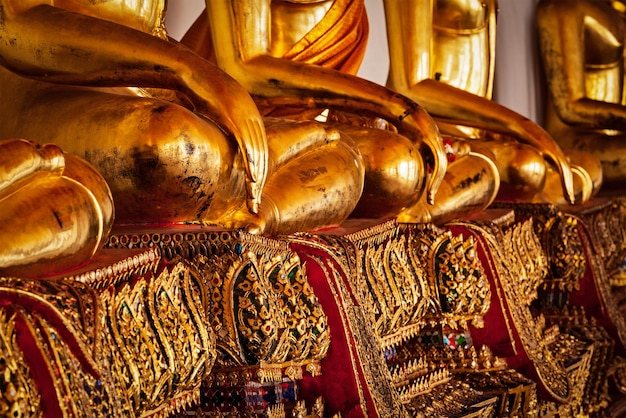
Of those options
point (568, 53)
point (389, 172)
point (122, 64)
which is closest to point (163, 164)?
point (122, 64)

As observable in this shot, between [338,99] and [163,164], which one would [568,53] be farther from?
[163,164]

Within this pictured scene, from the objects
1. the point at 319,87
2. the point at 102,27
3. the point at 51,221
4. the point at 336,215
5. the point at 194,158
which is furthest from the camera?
the point at 319,87

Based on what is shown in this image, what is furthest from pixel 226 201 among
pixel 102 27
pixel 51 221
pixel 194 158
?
pixel 51 221

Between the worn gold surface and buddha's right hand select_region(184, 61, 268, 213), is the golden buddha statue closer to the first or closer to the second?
the worn gold surface

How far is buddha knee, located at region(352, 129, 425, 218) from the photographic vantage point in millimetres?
2008

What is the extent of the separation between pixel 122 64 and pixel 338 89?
55 cm

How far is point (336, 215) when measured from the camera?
176cm

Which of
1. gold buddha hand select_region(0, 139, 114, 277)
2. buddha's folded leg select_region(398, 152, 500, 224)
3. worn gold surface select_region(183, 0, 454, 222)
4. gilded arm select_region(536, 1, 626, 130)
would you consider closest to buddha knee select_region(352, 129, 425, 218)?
worn gold surface select_region(183, 0, 454, 222)

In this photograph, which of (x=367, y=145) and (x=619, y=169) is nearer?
(x=367, y=145)

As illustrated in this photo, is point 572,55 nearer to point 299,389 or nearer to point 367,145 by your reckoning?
point 367,145

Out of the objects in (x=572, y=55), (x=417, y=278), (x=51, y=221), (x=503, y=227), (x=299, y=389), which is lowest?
(x=299, y=389)

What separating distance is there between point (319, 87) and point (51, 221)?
0.89 m

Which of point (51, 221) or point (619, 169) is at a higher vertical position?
point (619, 169)

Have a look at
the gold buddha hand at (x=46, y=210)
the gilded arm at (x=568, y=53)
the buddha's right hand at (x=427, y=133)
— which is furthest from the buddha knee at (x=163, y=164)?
the gilded arm at (x=568, y=53)
